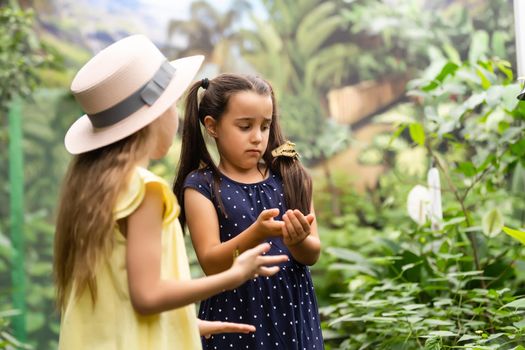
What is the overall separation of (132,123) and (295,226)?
0.51 meters

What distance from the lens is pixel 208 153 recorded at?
274cm

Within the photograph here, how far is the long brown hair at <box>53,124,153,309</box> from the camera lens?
2016 mm

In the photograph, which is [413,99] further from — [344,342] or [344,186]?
[344,342]

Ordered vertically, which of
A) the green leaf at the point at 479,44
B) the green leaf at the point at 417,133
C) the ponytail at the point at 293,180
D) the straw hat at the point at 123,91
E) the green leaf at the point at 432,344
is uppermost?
the green leaf at the point at 479,44

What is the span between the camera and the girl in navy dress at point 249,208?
2.56m

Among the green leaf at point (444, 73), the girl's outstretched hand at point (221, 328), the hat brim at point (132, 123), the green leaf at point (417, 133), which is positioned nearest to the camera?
the hat brim at point (132, 123)

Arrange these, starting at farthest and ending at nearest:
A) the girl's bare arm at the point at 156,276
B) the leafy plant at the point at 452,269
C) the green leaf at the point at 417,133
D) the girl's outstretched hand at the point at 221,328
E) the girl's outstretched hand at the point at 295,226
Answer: the green leaf at the point at 417,133 → the leafy plant at the point at 452,269 → the girl's outstretched hand at the point at 295,226 → the girl's outstretched hand at the point at 221,328 → the girl's bare arm at the point at 156,276

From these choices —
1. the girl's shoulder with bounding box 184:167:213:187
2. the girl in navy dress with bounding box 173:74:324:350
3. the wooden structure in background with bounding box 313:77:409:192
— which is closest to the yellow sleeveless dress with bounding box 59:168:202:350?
the girl in navy dress with bounding box 173:74:324:350

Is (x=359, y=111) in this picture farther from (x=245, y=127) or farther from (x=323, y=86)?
(x=245, y=127)

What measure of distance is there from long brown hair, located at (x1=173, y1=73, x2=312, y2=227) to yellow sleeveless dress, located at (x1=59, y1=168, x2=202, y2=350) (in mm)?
531

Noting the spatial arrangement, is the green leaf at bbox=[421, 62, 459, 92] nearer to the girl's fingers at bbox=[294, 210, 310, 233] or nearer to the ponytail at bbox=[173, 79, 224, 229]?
the ponytail at bbox=[173, 79, 224, 229]

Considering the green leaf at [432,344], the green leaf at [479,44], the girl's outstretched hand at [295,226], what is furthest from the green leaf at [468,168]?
the green leaf at [479,44]

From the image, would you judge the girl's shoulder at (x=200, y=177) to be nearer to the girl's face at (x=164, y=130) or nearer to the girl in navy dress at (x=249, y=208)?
the girl in navy dress at (x=249, y=208)

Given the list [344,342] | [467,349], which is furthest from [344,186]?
[467,349]
